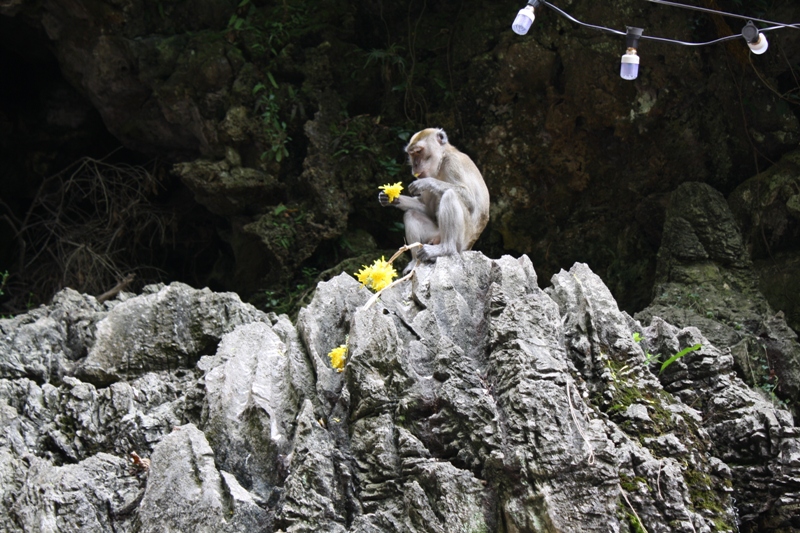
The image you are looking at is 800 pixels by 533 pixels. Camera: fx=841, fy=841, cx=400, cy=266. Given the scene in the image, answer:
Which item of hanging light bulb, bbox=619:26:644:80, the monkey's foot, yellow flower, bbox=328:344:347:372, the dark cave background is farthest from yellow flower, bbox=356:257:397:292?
the dark cave background

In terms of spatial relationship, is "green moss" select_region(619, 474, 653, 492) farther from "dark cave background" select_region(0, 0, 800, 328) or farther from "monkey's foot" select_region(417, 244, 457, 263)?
"dark cave background" select_region(0, 0, 800, 328)

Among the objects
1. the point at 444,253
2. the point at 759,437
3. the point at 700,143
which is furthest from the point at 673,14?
the point at 759,437

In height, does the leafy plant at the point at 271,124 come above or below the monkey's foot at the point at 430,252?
above

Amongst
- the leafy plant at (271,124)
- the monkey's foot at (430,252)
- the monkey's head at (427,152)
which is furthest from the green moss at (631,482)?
the leafy plant at (271,124)

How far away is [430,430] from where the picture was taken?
3.56m

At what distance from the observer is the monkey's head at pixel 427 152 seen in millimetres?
6516

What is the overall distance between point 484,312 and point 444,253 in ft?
4.97

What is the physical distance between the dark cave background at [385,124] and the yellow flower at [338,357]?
3.69 metres

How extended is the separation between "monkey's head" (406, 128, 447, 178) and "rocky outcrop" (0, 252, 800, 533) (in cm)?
185

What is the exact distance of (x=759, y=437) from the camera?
3.82 metres

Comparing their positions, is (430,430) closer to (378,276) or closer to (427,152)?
(378,276)

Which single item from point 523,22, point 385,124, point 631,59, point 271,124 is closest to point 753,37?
point 631,59

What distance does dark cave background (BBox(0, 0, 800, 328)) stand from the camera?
25.2 feet

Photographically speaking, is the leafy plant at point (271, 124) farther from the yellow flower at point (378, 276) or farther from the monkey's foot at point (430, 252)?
the yellow flower at point (378, 276)
